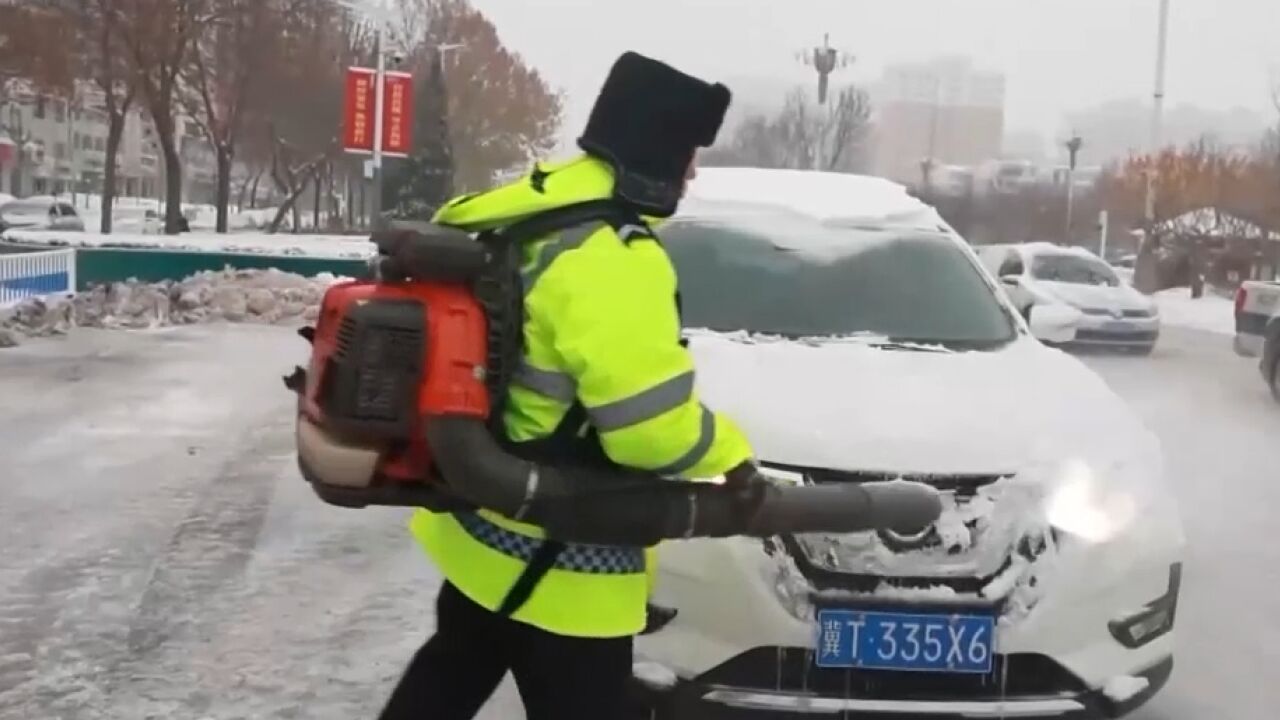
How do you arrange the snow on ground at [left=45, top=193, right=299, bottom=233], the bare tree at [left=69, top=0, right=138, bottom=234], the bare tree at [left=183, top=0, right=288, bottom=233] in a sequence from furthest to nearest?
the snow on ground at [left=45, top=193, right=299, bottom=233]
the bare tree at [left=183, top=0, right=288, bottom=233]
the bare tree at [left=69, top=0, right=138, bottom=234]

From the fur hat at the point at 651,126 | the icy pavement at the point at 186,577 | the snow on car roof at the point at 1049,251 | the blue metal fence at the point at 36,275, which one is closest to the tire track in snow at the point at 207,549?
the icy pavement at the point at 186,577

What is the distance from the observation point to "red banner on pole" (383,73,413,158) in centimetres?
3494

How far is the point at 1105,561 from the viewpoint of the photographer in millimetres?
3908

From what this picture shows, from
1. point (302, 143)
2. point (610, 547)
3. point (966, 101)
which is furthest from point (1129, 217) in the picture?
point (610, 547)

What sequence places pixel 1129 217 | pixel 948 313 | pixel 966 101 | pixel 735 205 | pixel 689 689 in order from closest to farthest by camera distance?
pixel 689 689 < pixel 948 313 < pixel 735 205 < pixel 1129 217 < pixel 966 101

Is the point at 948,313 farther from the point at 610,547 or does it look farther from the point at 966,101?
the point at 966,101

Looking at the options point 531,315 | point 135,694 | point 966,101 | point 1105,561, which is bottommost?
point 135,694

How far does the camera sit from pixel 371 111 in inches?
1344

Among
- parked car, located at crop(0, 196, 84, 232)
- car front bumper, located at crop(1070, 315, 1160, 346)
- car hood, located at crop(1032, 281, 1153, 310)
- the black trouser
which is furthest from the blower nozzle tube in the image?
parked car, located at crop(0, 196, 84, 232)

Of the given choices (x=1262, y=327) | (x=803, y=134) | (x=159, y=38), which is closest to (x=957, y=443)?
(x=1262, y=327)

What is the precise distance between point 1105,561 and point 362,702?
2.24 m

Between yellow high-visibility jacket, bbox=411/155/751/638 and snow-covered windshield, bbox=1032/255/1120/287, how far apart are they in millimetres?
17240

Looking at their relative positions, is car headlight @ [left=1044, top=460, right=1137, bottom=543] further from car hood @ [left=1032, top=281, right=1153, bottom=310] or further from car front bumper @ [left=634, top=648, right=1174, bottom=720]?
car hood @ [left=1032, top=281, right=1153, bottom=310]

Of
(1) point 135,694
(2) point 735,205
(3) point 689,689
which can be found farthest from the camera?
(2) point 735,205
